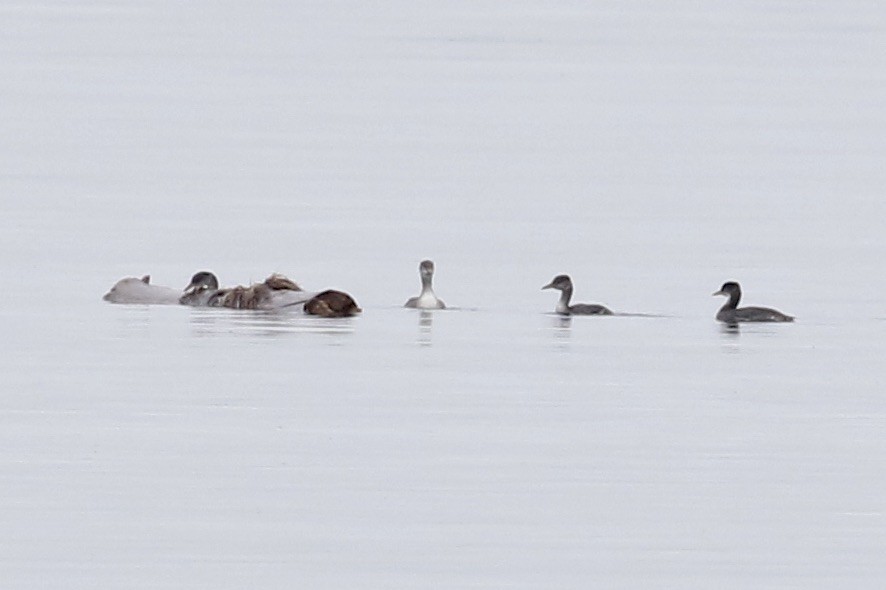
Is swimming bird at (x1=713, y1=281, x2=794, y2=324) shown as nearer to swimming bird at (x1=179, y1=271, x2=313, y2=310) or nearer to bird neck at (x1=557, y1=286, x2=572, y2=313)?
bird neck at (x1=557, y1=286, x2=572, y2=313)

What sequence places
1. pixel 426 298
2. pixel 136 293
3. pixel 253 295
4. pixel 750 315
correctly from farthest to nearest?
pixel 136 293 → pixel 426 298 → pixel 253 295 → pixel 750 315

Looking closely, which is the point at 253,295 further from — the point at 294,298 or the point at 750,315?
the point at 750,315

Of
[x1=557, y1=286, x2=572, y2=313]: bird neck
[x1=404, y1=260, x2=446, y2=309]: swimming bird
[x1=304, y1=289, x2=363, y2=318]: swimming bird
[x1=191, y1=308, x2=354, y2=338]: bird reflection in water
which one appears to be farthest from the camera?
[x1=557, y1=286, x2=572, y2=313]: bird neck

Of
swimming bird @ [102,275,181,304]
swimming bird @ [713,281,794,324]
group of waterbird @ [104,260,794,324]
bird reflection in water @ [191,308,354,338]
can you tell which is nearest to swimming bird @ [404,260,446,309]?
group of waterbird @ [104,260,794,324]

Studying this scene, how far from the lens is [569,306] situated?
21.4m

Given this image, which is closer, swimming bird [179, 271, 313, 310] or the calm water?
the calm water

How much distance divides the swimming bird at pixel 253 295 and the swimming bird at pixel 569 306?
1852 millimetres

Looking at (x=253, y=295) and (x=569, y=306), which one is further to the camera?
(x=569, y=306)

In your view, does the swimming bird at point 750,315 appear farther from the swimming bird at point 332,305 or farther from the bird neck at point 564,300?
the swimming bird at point 332,305

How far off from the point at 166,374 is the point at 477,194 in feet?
64.9

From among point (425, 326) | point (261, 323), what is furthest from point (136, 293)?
point (425, 326)

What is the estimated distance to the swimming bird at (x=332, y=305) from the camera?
20484 mm

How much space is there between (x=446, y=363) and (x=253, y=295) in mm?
4602

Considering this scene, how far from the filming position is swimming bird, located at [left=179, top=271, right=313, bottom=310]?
21062mm
